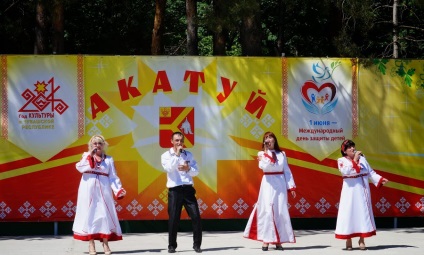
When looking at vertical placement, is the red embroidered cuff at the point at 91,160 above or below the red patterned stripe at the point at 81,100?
below

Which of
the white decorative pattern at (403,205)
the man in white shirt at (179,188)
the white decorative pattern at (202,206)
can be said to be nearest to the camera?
the man in white shirt at (179,188)

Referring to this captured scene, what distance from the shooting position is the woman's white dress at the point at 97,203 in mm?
12930

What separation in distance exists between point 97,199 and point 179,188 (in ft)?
3.91

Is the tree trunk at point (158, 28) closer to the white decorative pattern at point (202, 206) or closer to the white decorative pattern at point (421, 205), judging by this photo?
the white decorative pattern at point (202, 206)

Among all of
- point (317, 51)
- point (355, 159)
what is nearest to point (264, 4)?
point (317, 51)


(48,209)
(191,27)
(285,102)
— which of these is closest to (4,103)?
(48,209)

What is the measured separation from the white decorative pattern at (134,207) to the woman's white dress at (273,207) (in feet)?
8.54

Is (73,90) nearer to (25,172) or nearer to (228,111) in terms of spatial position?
(25,172)

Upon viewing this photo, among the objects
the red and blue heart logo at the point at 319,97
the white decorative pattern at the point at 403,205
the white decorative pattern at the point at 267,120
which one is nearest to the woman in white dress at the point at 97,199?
the white decorative pattern at the point at 267,120

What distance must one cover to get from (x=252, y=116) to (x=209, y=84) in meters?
0.93

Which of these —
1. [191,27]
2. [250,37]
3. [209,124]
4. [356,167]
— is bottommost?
[356,167]

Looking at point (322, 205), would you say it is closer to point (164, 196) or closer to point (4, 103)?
point (164, 196)

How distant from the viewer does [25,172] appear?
15406 millimetres

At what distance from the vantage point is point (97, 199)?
1306 cm
